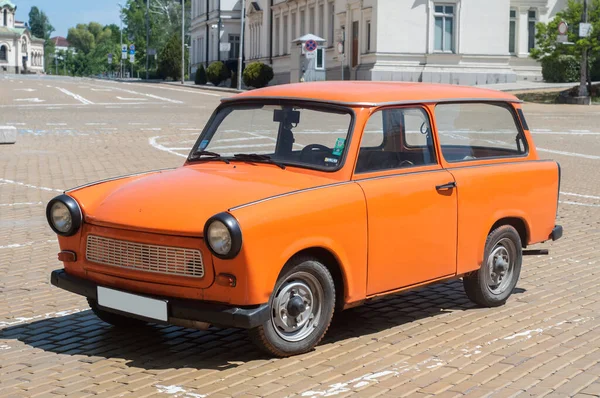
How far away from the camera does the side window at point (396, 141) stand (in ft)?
22.1

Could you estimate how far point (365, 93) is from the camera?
685cm

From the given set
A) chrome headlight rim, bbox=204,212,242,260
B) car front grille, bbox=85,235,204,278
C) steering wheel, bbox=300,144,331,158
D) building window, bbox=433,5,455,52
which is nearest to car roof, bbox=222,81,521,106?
steering wheel, bbox=300,144,331,158

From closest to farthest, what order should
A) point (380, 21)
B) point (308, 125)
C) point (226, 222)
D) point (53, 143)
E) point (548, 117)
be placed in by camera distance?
1. point (226, 222)
2. point (308, 125)
3. point (53, 143)
4. point (548, 117)
5. point (380, 21)

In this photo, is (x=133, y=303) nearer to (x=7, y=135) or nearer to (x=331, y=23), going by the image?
(x=7, y=135)

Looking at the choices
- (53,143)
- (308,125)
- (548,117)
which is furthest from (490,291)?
(548,117)

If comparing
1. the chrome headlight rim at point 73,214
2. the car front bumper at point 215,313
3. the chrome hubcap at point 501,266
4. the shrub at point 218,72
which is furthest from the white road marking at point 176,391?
the shrub at point 218,72

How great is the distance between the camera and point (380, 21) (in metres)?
53.8

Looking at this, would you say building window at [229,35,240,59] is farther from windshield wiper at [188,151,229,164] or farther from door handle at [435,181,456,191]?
door handle at [435,181,456,191]

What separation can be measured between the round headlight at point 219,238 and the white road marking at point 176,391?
2.49ft

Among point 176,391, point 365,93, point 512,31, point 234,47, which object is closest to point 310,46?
point 512,31

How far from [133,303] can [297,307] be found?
0.95m

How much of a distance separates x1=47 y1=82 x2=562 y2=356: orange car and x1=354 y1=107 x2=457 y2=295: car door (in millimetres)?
11

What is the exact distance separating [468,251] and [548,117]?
93.8 feet

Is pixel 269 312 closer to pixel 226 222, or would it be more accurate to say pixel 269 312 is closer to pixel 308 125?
pixel 226 222
